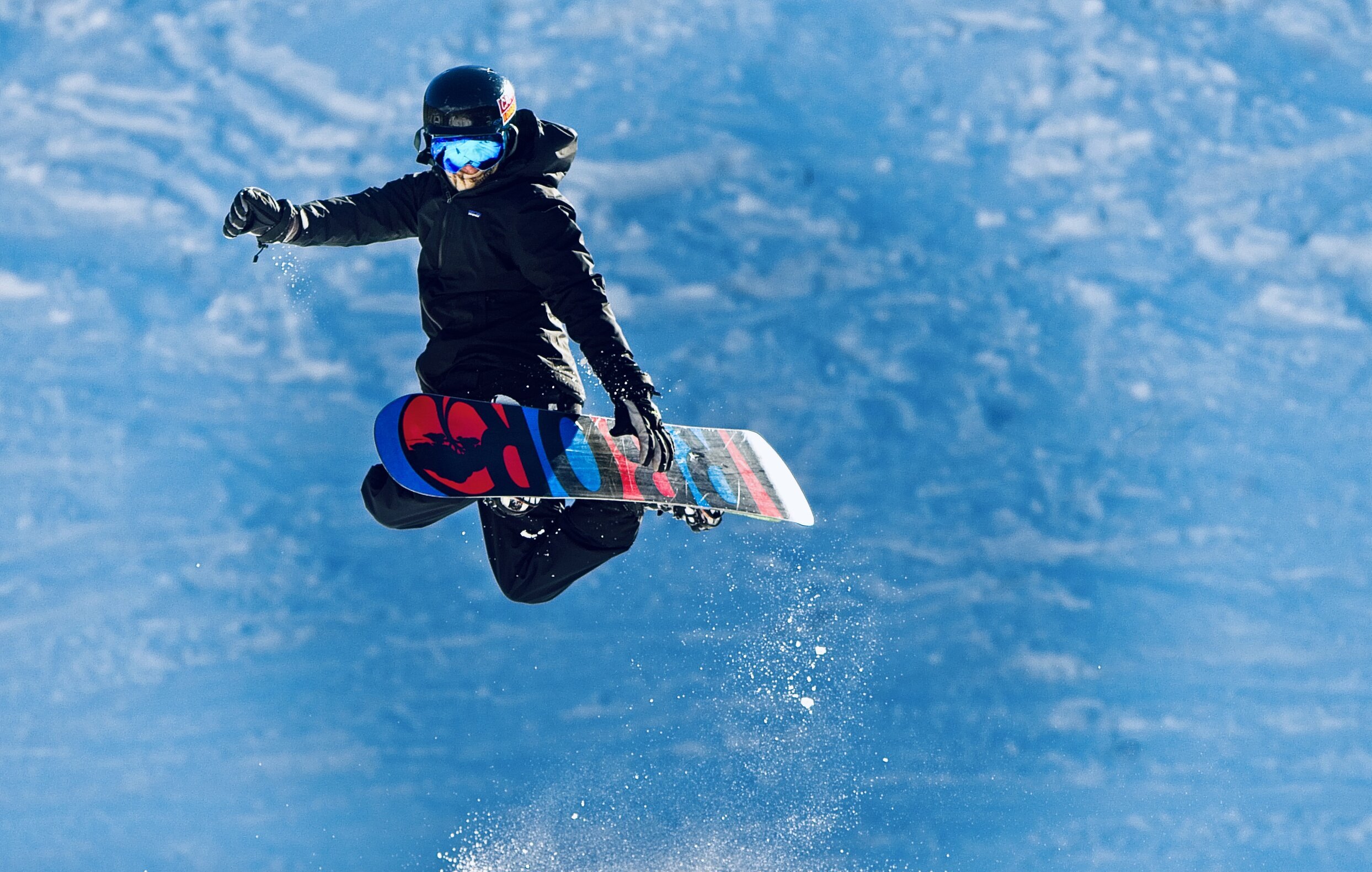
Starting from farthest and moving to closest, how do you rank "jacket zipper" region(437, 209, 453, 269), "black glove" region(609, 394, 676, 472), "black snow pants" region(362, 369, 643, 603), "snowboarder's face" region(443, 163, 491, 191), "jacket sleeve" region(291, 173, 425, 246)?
"jacket sleeve" region(291, 173, 425, 246) < "black snow pants" region(362, 369, 643, 603) < "jacket zipper" region(437, 209, 453, 269) < "snowboarder's face" region(443, 163, 491, 191) < "black glove" region(609, 394, 676, 472)

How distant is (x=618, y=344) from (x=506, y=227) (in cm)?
86

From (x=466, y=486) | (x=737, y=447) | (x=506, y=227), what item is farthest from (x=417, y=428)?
(x=737, y=447)

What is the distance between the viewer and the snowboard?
8.15 m

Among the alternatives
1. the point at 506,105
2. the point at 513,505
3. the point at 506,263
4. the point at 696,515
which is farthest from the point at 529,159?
the point at 696,515

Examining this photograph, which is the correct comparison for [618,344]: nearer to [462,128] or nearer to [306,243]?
[462,128]

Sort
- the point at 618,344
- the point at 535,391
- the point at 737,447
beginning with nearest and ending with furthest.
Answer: the point at 618,344 → the point at 535,391 → the point at 737,447

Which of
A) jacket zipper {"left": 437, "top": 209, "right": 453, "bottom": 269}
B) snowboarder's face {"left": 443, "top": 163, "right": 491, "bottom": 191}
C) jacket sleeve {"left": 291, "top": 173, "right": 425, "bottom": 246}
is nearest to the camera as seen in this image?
snowboarder's face {"left": 443, "top": 163, "right": 491, "bottom": 191}

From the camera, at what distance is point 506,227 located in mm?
8055

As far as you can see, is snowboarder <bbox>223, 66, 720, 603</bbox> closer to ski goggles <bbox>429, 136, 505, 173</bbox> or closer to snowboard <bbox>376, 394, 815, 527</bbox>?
ski goggles <bbox>429, 136, 505, 173</bbox>

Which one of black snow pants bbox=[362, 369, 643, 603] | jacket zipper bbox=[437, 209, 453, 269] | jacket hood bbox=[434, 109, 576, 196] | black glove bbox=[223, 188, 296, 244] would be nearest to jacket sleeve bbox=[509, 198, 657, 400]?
jacket hood bbox=[434, 109, 576, 196]

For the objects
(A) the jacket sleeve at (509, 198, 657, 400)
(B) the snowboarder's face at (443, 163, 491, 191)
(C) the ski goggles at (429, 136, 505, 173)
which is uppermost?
(C) the ski goggles at (429, 136, 505, 173)

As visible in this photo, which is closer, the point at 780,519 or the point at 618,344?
the point at 618,344

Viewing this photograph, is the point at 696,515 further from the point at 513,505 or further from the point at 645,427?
the point at 513,505

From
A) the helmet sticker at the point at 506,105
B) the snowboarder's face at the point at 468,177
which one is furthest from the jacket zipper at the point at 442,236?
the helmet sticker at the point at 506,105
